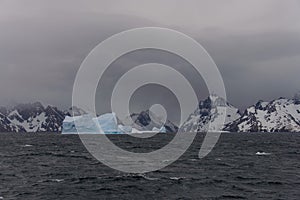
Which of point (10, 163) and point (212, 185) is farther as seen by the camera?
point (10, 163)

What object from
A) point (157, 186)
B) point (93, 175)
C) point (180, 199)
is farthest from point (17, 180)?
point (180, 199)

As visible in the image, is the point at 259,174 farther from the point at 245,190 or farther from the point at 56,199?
the point at 56,199

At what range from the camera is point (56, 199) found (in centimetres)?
5062

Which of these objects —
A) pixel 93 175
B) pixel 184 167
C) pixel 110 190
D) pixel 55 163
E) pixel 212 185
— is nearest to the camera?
pixel 110 190

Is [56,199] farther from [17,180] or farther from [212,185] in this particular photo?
[212,185]

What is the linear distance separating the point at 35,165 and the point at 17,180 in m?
22.5

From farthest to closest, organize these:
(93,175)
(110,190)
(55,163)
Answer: (55,163) → (93,175) → (110,190)

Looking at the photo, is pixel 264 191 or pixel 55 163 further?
pixel 55 163

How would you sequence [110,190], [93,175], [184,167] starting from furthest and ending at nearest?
[184,167] → [93,175] → [110,190]

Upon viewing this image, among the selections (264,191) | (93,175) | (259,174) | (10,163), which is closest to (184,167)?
(259,174)

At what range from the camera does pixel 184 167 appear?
8506 centimetres

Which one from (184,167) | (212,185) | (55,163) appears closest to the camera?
(212,185)

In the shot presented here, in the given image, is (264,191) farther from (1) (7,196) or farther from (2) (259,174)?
(1) (7,196)

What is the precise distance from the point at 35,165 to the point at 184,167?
33.8 m
